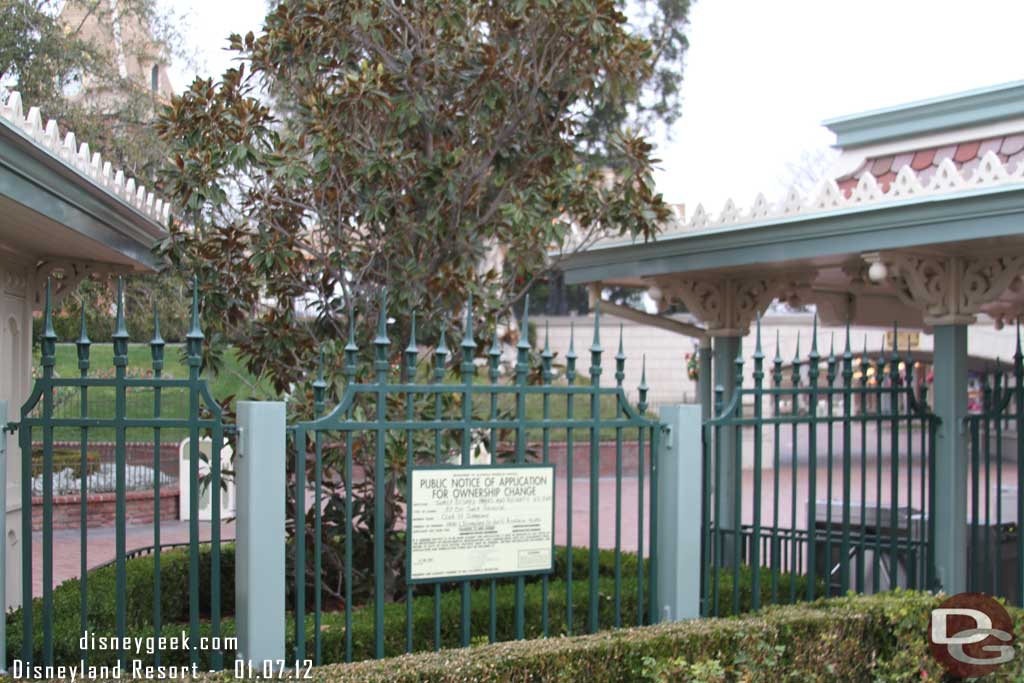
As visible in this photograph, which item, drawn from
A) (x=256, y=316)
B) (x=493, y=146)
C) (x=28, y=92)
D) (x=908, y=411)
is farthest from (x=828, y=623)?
(x=28, y=92)

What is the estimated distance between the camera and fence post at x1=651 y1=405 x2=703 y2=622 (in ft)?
18.4

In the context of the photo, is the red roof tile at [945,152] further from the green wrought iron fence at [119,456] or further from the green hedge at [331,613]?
the green wrought iron fence at [119,456]

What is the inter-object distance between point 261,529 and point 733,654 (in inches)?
96.0

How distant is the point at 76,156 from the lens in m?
5.50

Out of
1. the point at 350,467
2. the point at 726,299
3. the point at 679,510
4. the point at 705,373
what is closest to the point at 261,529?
the point at 350,467

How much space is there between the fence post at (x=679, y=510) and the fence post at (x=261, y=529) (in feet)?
6.96

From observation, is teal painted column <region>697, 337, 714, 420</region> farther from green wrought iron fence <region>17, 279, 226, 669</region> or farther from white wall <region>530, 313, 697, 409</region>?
white wall <region>530, 313, 697, 409</region>

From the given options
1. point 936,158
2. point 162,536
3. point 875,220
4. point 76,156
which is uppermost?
point 936,158

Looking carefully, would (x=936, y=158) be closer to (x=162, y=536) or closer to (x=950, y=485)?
(x=950, y=485)

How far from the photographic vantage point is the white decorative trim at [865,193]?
6.40m

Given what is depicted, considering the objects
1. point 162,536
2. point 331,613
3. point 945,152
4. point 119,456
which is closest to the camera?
point 119,456

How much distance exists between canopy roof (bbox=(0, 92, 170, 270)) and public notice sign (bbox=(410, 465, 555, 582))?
2.22m

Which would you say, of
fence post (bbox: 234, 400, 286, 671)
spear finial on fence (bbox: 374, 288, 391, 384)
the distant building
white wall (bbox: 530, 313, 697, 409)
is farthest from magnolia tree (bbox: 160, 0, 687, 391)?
white wall (bbox: 530, 313, 697, 409)

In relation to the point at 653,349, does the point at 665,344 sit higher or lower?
higher
